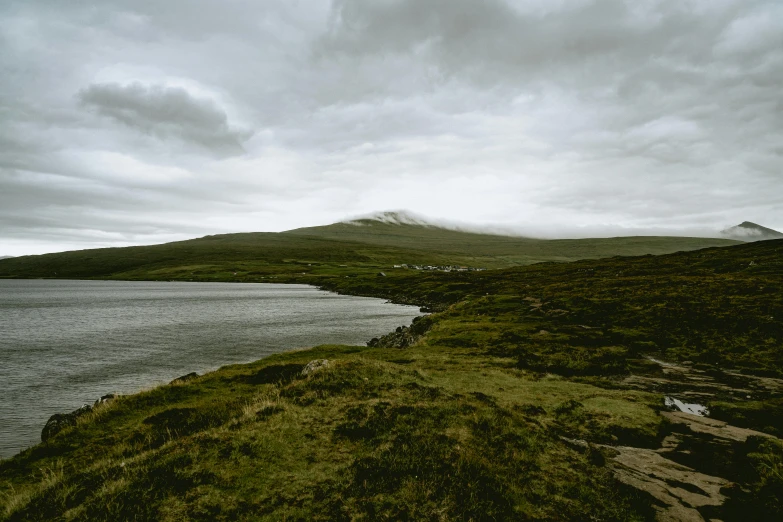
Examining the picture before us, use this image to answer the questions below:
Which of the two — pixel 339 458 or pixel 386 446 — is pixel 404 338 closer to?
pixel 386 446

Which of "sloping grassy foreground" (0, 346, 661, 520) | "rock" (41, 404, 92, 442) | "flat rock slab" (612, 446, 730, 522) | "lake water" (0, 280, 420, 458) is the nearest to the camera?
"sloping grassy foreground" (0, 346, 661, 520)

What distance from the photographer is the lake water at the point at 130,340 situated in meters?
34.2

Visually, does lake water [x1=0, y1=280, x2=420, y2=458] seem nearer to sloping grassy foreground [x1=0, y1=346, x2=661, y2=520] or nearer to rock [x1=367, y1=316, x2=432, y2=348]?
rock [x1=367, y1=316, x2=432, y2=348]

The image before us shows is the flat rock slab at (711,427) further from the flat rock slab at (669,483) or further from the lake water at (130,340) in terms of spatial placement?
the lake water at (130,340)

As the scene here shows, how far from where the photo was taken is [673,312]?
46688 millimetres

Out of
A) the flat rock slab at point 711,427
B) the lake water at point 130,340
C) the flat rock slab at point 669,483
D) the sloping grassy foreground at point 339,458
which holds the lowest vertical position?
the lake water at point 130,340

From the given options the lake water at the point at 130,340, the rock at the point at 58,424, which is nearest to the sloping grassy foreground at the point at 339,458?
the rock at the point at 58,424

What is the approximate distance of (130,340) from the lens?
199ft

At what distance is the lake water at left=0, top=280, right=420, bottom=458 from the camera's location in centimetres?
3416

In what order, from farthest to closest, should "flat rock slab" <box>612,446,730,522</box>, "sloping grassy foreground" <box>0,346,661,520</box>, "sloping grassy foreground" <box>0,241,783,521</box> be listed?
"flat rock slab" <box>612,446,730,522</box> → "sloping grassy foreground" <box>0,241,783,521</box> → "sloping grassy foreground" <box>0,346,661,520</box>

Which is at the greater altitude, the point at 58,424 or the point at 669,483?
the point at 58,424

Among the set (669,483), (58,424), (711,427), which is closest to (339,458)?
(669,483)

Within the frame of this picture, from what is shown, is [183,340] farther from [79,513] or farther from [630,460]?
[630,460]

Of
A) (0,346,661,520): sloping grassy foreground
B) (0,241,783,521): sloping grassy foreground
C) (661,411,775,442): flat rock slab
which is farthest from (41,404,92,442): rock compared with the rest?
(661,411,775,442): flat rock slab
